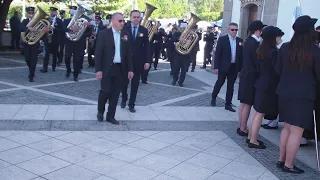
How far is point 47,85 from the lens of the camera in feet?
31.6

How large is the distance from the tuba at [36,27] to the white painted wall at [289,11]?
20.6 ft

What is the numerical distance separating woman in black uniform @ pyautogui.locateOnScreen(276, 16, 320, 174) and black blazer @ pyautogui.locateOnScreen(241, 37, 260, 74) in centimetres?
116

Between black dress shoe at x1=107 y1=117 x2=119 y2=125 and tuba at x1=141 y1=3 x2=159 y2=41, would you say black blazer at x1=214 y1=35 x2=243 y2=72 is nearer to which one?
black dress shoe at x1=107 y1=117 x2=119 y2=125

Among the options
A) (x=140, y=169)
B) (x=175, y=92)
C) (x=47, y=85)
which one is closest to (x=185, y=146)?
(x=140, y=169)

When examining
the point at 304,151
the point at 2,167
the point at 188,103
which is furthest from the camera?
the point at 188,103

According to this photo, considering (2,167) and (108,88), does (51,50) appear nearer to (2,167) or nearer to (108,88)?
(108,88)

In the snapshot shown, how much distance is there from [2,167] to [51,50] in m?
7.97

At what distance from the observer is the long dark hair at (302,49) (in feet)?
14.4

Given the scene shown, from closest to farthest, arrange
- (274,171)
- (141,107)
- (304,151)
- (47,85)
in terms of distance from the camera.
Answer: (274,171) → (304,151) → (141,107) → (47,85)

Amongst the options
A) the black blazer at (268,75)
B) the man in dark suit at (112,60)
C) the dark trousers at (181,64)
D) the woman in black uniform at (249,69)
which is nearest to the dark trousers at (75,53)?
the dark trousers at (181,64)

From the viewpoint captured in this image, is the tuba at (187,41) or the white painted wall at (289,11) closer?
the white painted wall at (289,11)

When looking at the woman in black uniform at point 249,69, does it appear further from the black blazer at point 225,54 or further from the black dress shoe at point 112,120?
the black dress shoe at point 112,120

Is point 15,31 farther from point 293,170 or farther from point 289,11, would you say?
point 293,170

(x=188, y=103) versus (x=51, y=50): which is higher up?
(x=51, y=50)
